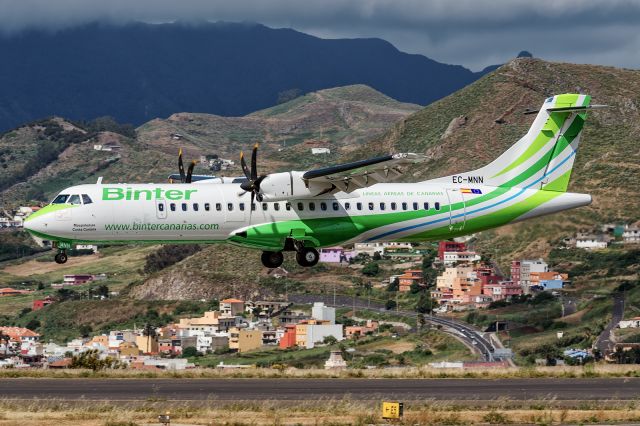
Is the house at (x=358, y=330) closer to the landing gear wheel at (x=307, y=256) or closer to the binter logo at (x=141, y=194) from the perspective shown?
the landing gear wheel at (x=307, y=256)

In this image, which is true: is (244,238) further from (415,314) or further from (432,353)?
(415,314)

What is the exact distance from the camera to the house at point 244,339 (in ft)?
424

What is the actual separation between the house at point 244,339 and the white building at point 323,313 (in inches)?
257

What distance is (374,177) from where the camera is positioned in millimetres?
60781

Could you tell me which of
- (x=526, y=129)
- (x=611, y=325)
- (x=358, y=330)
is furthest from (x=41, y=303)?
(x=611, y=325)

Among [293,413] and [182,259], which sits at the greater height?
[182,259]

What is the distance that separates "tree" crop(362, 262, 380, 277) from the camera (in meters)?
158

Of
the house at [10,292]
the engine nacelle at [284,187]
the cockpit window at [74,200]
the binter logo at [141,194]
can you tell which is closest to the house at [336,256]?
the house at [10,292]

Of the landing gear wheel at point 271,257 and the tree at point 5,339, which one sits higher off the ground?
the landing gear wheel at point 271,257

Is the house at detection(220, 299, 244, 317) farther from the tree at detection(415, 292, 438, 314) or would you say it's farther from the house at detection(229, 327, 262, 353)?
the tree at detection(415, 292, 438, 314)

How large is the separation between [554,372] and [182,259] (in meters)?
119

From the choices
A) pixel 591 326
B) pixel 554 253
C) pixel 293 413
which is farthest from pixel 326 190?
pixel 554 253

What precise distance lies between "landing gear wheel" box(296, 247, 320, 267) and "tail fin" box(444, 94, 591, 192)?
10.2 meters

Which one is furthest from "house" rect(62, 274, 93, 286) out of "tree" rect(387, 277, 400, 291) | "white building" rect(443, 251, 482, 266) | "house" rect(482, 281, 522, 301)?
"house" rect(482, 281, 522, 301)
